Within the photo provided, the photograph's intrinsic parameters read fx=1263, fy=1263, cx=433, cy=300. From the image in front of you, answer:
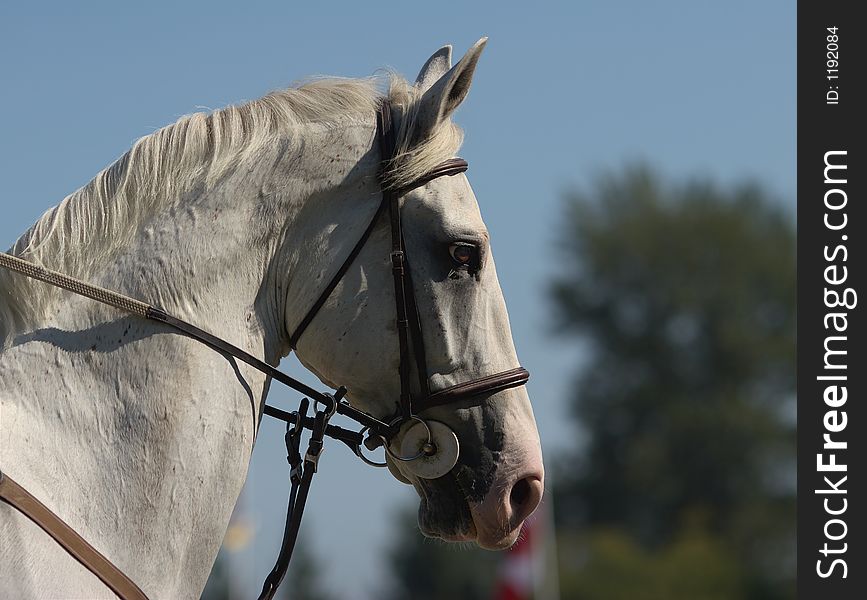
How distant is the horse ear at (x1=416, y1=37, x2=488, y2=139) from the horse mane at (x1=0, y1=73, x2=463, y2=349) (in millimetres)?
37

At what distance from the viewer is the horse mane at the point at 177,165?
377 centimetres

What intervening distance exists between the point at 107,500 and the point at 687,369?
199 feet

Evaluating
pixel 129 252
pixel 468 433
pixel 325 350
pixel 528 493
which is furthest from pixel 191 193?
pixel 528 493

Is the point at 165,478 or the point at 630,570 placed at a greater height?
the point at 165,478

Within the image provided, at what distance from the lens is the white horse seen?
11.8 feet

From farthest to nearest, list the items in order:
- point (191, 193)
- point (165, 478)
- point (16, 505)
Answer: point (191, 193), point (165, 478), point (16, 505)

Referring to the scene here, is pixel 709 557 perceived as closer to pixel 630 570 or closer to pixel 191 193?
pixel 630 570

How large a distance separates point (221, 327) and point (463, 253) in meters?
0.80

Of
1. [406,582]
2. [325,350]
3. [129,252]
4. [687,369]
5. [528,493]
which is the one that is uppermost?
[129,252]

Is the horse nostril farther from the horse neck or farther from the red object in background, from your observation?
the red object in background

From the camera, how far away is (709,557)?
50500 mm

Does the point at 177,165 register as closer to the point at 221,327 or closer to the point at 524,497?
the point at 221,327

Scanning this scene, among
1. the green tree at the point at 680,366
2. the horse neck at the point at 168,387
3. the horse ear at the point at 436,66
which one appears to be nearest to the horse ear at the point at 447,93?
the horse ear at the point at 436,66

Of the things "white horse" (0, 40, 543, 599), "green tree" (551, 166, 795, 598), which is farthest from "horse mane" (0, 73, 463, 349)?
"green tree" (551, 166, 795, 598)
